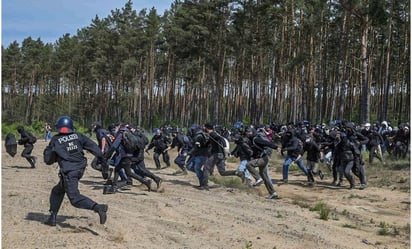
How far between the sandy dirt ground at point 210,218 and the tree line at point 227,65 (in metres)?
13.3

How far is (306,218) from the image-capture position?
388 inches

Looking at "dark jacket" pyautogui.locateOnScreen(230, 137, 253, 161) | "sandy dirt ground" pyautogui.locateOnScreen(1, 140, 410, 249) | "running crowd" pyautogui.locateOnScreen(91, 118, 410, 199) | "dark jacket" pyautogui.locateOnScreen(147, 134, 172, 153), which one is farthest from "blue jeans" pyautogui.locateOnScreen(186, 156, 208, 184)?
"dark jacket" pyautogui.locateOnScreen(147, 134, 172, 153)

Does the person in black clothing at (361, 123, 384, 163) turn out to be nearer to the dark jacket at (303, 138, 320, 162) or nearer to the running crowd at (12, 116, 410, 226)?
the running crowd at (12, 116, 410, 226)

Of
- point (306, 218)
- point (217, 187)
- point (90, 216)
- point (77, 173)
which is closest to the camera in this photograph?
point (77, 173)

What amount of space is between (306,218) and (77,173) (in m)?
4.60

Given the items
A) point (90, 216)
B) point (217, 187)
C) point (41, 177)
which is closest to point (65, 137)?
point (90, 216)

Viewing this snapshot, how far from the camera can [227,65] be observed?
48.1 m

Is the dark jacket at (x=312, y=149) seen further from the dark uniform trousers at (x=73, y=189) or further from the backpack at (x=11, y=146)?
the backpack at (x=11, y=146)

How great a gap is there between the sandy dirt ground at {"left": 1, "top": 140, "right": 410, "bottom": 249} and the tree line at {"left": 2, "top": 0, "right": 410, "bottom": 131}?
43.6ft

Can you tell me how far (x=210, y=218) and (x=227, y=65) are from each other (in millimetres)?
39443

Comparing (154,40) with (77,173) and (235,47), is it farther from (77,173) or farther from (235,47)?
(77,173)

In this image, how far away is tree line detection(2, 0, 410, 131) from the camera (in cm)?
3403

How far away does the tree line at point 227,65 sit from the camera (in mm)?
34031

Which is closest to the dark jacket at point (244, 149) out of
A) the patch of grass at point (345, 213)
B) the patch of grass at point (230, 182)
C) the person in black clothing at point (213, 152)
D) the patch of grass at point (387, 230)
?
the person in black clothing at point (213, 152)
